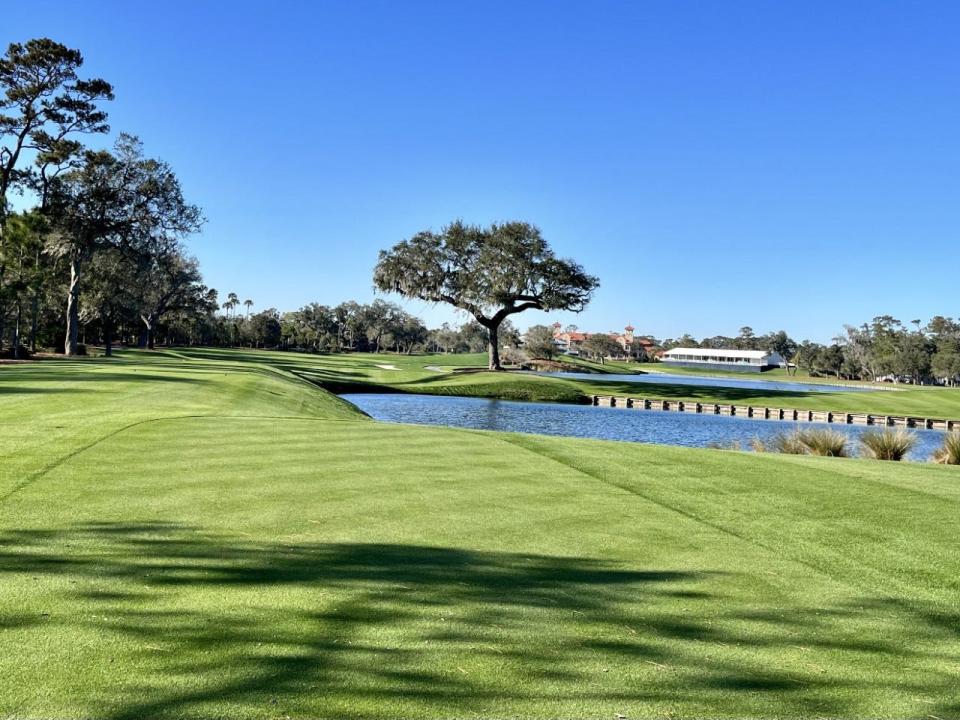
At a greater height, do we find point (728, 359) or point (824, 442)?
point (728, 359)

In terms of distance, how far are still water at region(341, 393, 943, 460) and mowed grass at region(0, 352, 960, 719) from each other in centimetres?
1931

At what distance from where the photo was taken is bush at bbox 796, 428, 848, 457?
19191mm

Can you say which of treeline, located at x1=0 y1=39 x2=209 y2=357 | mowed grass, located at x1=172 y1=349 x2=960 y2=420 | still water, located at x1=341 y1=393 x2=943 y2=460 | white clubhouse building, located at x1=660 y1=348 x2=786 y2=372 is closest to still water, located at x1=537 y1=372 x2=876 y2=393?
mowed grass, located at x1=172 y1=349 x2=960 y2=420

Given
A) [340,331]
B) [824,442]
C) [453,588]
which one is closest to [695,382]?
Answer: [824,442]

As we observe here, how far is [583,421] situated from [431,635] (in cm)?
3261

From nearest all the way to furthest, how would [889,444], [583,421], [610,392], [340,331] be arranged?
[889,444], [583,421], [610,392], [340,331]

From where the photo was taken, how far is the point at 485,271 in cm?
5997

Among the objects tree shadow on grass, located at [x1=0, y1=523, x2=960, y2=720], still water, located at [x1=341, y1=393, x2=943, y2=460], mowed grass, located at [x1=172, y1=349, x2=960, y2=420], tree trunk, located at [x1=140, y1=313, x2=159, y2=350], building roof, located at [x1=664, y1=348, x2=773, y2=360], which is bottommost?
still water, located at [x1=341, y1=393, x2=943, y2=460]

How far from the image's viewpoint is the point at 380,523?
754 centimetres

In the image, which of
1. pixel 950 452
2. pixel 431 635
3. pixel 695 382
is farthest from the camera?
pixel 695 382

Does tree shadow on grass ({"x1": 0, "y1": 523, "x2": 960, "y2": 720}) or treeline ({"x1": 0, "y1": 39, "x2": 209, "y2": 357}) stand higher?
treeline ({"x1": 0, "y1": 39, "x2": 209, "y2": 357})

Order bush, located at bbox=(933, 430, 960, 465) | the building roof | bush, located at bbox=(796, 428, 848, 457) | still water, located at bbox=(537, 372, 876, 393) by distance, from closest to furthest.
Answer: bush, located at bbox=(933, 430, 960, 465) → bush, located at bbox=(796, 428, 848, 457) → still water, located at bbox=(537, 372, 876, 393) → the building roof

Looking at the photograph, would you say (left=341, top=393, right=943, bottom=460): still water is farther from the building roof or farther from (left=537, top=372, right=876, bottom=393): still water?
the building roof

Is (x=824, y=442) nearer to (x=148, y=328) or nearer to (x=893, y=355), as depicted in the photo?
(x=148, y=328)
